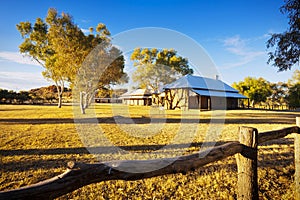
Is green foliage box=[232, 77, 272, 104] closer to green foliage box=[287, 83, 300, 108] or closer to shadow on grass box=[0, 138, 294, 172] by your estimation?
green foliage box=[287, 83, 300, 108]

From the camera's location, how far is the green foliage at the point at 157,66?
4194cm

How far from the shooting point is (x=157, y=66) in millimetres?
42719

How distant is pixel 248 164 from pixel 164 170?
1.46 metres

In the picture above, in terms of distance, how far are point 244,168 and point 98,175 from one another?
2151 millimetres

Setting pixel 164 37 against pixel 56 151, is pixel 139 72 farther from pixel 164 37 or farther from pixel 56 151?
pixel 56 151

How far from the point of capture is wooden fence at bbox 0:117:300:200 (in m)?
1.22

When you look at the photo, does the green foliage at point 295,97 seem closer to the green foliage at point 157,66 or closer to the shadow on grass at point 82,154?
the green foliage at point 157,66

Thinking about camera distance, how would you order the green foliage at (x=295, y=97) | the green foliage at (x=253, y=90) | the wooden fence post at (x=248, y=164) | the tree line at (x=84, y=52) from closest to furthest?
the wooden fence post at (x=248, y=164) → the tree line at (x=84, y=52) → the green foliage at (x=295, y=97) → the green foliage at (x=253, y=90)

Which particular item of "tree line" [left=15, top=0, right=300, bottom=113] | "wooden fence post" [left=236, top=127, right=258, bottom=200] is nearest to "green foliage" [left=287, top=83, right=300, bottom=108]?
"tree line" [left=15, top=0, right=300, bottom=113]

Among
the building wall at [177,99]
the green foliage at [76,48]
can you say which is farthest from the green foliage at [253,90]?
the green foliage at [76,48]

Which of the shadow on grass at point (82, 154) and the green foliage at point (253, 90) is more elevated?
the green foliage at point (253, 90)

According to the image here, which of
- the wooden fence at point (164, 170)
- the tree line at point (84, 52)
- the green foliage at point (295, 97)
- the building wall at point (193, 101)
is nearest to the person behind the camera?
the wooden fence at point (164, 170)

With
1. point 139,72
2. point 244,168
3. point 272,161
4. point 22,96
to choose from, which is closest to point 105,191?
point 244,168

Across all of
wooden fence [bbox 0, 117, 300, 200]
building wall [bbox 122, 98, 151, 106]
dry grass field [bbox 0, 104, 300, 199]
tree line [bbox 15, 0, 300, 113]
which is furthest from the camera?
building wall [bbox 122, 98, 151, 106]
